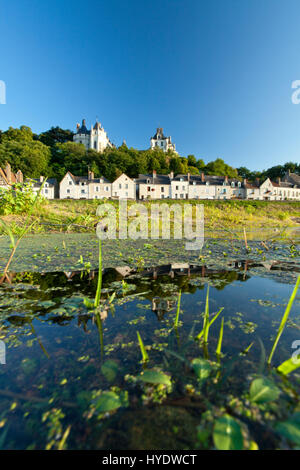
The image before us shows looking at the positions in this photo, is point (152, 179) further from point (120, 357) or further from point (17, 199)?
point (120, 357)

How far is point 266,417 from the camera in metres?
1.38

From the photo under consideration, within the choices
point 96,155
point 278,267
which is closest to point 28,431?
point 278,267

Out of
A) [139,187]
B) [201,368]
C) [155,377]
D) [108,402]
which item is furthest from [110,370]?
[139,187]

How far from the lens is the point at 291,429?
126cm

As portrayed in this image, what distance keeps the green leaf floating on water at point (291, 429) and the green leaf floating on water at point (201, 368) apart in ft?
1.85

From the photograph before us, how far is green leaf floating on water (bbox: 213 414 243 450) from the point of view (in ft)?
3.81

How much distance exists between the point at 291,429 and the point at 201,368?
69 centimetres

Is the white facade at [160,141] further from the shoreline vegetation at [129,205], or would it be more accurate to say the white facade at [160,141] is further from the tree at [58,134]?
the shoreline vegetation at [129,205]

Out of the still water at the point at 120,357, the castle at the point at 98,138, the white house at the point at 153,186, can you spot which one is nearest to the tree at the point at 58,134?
the castle at the point at 98,138

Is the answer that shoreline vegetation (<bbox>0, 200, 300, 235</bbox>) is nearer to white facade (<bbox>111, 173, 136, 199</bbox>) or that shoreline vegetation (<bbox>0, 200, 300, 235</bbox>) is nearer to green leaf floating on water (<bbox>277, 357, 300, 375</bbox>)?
green leaf floating on water (<bbox>277, 357, 300, 375</bbox>)

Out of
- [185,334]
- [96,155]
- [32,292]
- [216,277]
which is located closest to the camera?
[185,334]

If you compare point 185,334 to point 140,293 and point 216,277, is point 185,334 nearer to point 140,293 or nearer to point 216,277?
point 140,293

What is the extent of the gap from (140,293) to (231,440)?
2639 mm

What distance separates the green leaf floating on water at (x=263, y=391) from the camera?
4.83 feet
